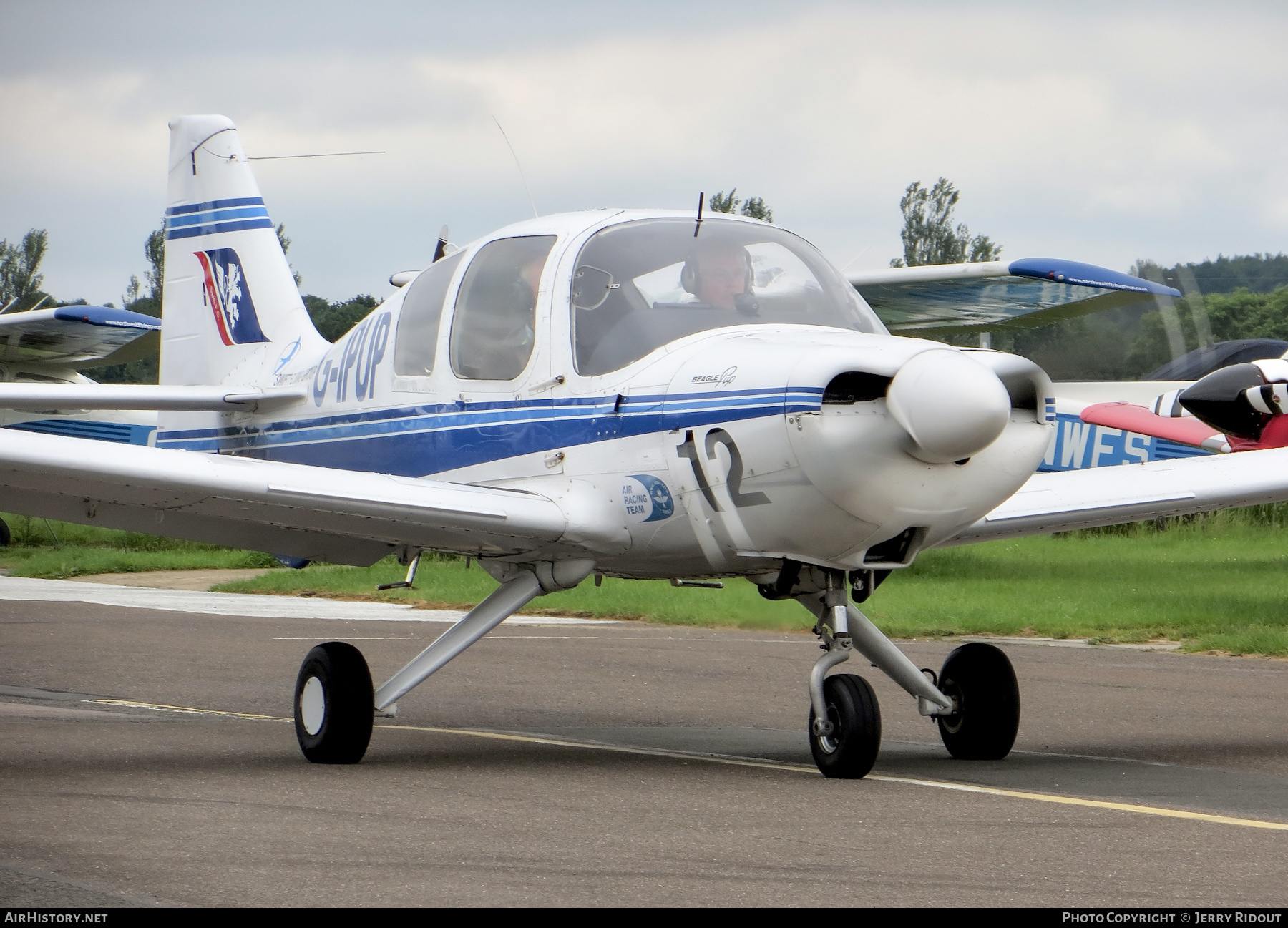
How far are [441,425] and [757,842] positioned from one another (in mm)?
3546

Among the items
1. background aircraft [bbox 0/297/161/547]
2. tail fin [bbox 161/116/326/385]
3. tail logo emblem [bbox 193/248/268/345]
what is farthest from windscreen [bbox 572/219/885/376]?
background aircraft [bbox 0/297/161/547]

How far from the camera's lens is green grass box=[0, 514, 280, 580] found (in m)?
26.3

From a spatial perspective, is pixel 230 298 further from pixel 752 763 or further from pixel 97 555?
pixel 97 555

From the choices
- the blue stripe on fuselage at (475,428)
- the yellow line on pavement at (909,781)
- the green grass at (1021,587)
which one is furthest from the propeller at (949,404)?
the green grass at (1021,587)

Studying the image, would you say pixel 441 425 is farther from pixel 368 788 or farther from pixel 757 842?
pixel 757 842

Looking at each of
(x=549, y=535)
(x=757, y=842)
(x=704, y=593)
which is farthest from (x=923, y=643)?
(x=757, y=842)

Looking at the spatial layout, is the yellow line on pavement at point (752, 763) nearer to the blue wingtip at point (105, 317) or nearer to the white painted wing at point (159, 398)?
the white painted wing at point (159, 398)

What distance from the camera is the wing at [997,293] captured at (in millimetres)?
19234

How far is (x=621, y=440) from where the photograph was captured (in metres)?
7.31

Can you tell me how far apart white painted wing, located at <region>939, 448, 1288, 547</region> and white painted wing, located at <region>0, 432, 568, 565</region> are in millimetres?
2246

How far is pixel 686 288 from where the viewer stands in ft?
24.5

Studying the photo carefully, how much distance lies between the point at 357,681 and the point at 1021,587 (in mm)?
13069

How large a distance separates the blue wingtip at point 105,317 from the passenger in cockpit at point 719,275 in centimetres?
2313

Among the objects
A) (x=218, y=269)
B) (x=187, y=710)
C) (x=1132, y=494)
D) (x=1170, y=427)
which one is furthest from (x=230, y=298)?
(x=1170, y=427)
